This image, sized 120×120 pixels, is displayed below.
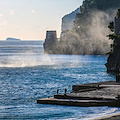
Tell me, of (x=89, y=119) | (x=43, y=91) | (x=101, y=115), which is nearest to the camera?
(x=89, y=119)

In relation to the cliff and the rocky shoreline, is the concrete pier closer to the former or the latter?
the rocky shoreline

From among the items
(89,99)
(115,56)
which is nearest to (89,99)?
(89,99)

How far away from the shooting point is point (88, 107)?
42594mm

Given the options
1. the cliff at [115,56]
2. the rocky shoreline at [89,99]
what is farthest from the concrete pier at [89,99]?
the cliff at [115,56]

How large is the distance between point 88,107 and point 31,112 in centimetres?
523

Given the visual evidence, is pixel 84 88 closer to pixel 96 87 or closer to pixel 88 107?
pixel 96 87

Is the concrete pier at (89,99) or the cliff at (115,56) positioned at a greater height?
the cliff at (115,56)

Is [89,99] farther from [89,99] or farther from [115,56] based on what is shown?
[115,56]

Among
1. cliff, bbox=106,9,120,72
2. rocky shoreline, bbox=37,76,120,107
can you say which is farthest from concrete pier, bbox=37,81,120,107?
cliff, bbox=106,9,120,72

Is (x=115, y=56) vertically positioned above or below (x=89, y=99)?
above

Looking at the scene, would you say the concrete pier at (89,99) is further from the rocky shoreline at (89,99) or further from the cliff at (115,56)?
the cliff at (115,56)

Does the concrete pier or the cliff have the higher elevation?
the cliff

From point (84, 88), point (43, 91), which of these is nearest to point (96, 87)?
point (84, 88)

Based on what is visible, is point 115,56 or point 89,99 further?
point 115,56
